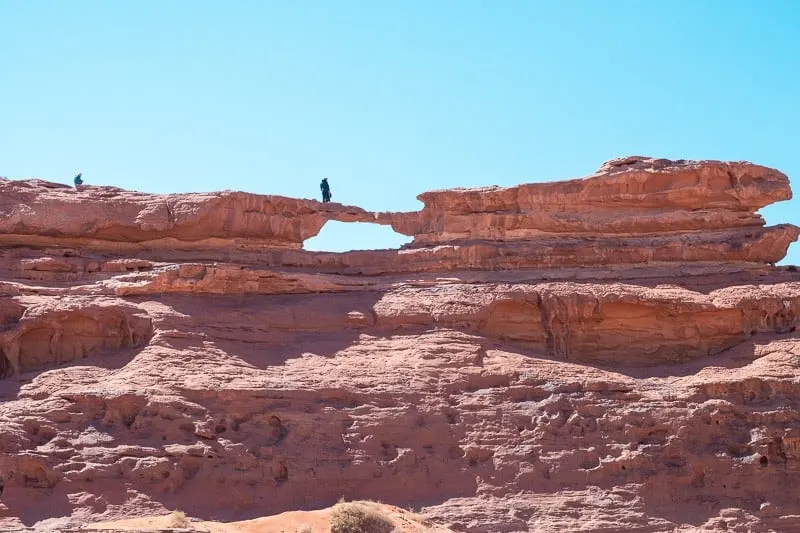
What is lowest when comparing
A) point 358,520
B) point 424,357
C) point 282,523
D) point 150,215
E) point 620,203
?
point 282,523

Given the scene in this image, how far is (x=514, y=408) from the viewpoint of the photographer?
86.0 feet

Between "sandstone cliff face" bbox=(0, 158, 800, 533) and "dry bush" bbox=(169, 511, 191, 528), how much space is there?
1.11 meters

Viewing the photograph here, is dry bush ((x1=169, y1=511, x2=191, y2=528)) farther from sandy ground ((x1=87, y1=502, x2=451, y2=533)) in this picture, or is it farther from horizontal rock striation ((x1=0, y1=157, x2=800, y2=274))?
horizontal rock striation ((x1=0, y1=157, x2=800, y2=274))

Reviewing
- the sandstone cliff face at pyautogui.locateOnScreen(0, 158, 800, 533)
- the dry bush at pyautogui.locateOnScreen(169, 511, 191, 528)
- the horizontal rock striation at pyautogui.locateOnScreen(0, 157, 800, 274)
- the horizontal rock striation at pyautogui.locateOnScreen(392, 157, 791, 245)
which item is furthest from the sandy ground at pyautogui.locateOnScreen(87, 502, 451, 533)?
the horizontal rock striation at pyautogui.locateOnScreen(392, 157, 791, 245)

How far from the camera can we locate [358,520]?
21.9 m

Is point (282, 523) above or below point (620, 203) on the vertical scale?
below

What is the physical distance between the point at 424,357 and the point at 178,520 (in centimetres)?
785

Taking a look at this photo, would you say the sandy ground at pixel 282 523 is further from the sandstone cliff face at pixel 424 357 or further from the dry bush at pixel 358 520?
the sandstone cliff face at pixel 424 357

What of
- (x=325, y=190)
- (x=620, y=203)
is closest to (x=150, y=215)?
(x=325, y=190)

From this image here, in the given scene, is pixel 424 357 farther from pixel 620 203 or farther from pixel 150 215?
pixel 150 215

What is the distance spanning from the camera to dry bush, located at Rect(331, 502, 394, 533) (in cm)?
2170

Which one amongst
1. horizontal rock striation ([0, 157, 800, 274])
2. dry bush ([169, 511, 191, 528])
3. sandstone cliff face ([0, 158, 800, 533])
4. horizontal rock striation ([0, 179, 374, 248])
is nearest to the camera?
dry bush ([169, 511, 191, 528])

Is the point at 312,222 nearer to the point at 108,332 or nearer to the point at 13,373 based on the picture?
the point at 108,332

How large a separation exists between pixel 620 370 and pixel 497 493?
211 inches
